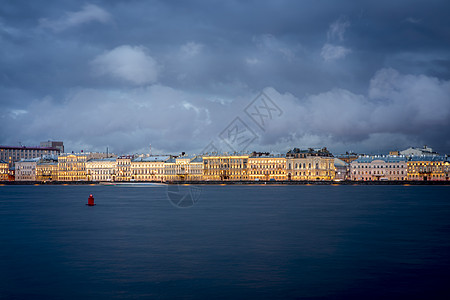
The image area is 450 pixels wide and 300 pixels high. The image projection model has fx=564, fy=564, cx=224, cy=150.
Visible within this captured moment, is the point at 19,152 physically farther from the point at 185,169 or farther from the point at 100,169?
the point at 185,169

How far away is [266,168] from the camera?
11669cm

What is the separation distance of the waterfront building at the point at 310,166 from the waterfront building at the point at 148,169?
27941mm

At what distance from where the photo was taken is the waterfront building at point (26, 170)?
136663mm

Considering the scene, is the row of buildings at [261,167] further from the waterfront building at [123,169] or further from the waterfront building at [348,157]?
the waterfront building at [348,157]

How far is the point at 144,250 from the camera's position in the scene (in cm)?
1673

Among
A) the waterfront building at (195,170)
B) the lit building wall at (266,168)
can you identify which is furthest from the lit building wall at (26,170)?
the lit building wall at (266,168)

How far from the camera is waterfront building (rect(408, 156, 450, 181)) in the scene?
109 meters

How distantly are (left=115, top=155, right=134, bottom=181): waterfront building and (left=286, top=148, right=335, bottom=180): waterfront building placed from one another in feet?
118

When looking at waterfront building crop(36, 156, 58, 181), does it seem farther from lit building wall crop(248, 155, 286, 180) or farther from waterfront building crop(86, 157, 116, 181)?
lit building wall crop(248, 155, 286, 180)

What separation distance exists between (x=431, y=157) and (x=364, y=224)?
3727 inches

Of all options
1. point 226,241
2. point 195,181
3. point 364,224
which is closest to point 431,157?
point 195,181

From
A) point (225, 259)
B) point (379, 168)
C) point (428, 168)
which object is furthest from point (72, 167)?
point (225, 259)

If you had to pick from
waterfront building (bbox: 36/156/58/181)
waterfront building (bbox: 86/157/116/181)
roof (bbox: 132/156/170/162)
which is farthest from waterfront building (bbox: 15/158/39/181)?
roof (bbox: 132/156/170/162)

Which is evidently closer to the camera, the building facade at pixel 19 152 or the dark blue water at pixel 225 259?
the dark blue water at pixel 225 259
